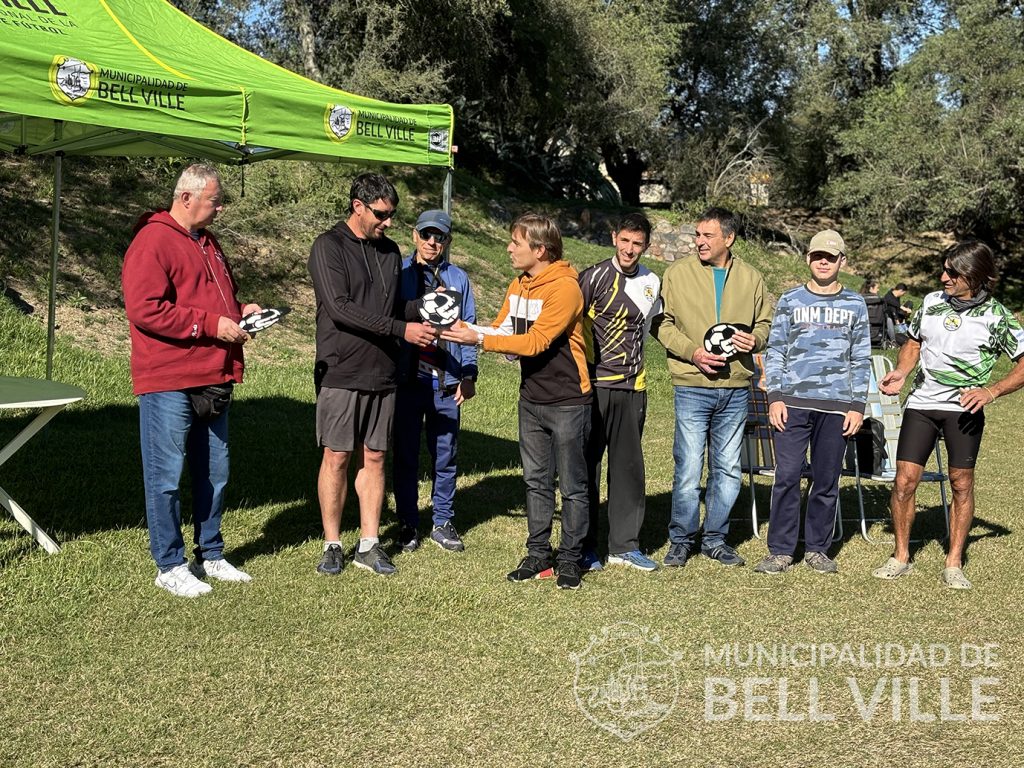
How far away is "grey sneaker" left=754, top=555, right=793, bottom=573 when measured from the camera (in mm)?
5848

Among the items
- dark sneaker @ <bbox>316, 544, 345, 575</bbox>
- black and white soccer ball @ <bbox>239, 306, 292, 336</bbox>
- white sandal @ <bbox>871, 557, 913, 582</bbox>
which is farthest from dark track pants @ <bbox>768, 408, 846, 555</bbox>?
black and white soccer ball @ <bbox>239, 306, 292, 336</bbox>

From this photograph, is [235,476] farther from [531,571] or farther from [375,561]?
[531,571]

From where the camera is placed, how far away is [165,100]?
17.8 feet

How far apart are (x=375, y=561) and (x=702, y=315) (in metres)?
2.23

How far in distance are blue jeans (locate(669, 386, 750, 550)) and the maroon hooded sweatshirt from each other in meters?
2.52

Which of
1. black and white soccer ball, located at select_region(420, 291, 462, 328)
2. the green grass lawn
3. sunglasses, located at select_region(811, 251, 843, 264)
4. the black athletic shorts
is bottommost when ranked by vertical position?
the green grass lawn

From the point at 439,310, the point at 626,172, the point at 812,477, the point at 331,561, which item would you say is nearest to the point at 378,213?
the point at 439,310

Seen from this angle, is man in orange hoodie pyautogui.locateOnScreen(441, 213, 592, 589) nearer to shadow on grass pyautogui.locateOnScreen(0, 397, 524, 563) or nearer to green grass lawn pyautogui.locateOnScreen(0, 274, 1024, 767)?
green grass lawn pyautogui.locateOnScreen(0, 274, 1024, 767)

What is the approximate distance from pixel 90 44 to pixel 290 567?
2.95 m

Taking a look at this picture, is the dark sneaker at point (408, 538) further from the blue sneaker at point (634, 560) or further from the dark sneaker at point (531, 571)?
the blue sneaker at point (634, 560)

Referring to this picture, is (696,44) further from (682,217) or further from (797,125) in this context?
(682,217)

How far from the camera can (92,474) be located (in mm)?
6984

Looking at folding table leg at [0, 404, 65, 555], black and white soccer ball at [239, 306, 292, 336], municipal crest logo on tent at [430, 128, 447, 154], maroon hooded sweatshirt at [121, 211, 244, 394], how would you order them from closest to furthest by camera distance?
maroon hooded sweatshirt at [121, 211, 244, 394], black and white soccer ball at [239, 306, 292, 336], folding table leg at [0, 404, 65, 555], municipal crest logo on tent at [430, 128, 447, 154]

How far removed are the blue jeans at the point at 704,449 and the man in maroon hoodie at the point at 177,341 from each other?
247cm
